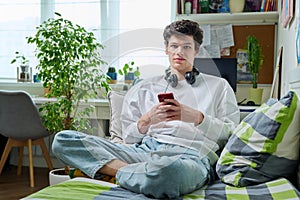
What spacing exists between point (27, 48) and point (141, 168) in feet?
8.92

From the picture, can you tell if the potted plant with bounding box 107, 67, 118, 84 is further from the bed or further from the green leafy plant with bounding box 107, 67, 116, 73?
the bed

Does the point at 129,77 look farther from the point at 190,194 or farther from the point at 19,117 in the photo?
the point at 190,194

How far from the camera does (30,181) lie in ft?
10.9

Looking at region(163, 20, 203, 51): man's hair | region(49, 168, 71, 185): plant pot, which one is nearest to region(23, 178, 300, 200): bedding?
region(163, 20, 203, 51): man's hair

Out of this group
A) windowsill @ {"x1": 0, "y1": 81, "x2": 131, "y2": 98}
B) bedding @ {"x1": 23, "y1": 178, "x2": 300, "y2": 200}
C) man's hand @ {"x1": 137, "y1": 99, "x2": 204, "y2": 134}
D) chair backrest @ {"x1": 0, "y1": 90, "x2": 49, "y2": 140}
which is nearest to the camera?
bedding @ {"x1": 23, "y1": 178, "x2": 300, "y2": 200}

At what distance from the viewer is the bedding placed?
1437mm

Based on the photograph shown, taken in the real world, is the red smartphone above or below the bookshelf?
below

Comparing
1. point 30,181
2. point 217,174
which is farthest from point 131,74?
point 217,174

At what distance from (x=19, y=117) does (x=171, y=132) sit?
1.54m

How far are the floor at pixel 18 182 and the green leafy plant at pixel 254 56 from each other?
5.69 ft

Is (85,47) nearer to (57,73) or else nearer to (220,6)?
(57,73)

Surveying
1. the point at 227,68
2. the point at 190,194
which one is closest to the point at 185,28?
the point at 190,194

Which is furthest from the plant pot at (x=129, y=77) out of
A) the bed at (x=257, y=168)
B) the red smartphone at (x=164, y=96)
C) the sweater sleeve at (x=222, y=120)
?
the bed at (x=257, y=168)

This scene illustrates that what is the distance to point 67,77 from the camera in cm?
291
